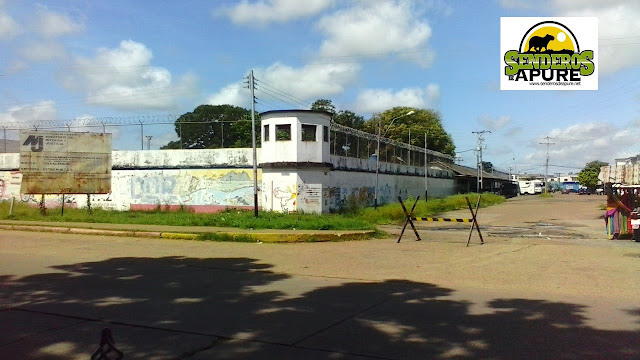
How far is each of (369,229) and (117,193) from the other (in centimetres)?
1881

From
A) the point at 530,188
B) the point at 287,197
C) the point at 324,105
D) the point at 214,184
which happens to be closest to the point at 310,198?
the point at 287,197

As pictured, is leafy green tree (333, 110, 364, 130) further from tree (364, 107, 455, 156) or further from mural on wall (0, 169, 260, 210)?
mural on wall (0, 169, 260, 210)

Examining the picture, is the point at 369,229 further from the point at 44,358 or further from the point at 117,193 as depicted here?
the point at 117,193

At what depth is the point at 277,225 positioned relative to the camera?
19.2m

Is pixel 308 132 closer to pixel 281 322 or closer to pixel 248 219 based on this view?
pixel 248 219

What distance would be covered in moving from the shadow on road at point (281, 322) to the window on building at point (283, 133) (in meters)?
18.5

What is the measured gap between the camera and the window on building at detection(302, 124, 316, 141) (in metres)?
27.3

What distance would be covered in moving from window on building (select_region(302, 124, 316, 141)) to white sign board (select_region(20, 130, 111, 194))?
9.72 metres

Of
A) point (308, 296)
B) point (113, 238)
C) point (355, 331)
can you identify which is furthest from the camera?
point (113, 238)

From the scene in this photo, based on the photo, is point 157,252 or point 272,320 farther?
point 157,252

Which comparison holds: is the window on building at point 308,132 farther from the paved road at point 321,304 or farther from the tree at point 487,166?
the tree at point 487,166

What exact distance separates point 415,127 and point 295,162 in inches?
1913

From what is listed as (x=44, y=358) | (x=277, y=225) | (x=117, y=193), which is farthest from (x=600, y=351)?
(x=117, y=193)

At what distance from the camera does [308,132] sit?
1081 inches
